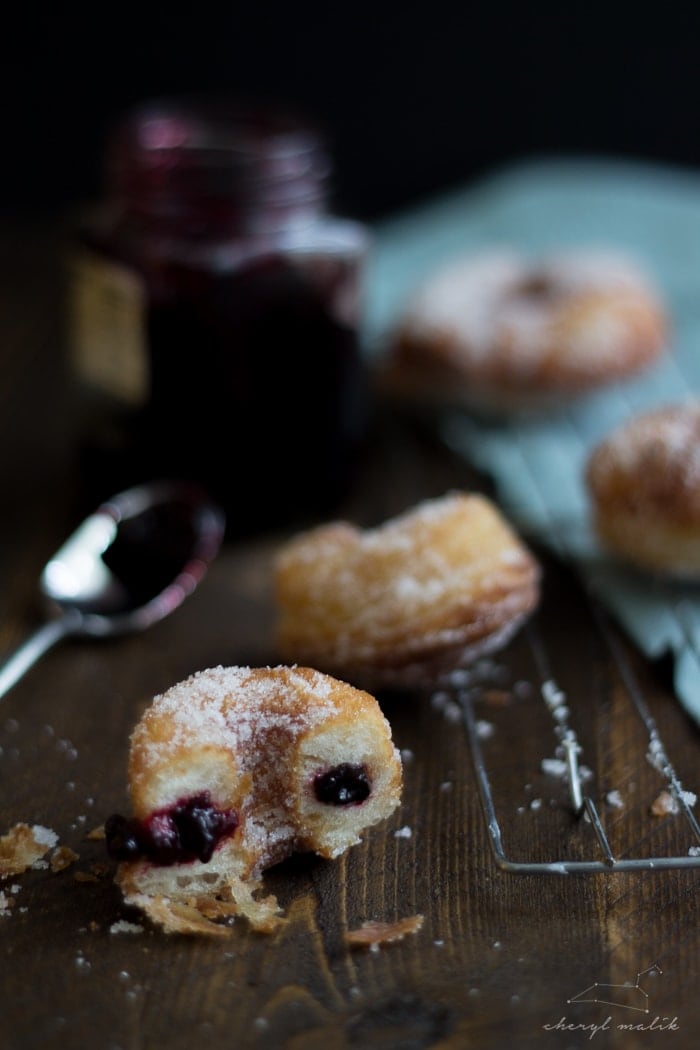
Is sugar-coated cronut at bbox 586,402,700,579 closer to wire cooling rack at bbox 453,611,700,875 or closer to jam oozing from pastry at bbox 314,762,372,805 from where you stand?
wire cooling rack at bbox 453,611,700,875

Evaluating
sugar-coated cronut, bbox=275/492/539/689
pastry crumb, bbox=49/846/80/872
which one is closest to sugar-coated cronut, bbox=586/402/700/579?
sugar-coated cronut, bbox=275/492/539/689

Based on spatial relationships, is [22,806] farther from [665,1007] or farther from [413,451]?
[413,451]

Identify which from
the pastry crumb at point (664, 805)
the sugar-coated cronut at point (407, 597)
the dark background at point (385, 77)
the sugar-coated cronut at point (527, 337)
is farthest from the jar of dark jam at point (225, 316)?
the dark background at point (385, 77)


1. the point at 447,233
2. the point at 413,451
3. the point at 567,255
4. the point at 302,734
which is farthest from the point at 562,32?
the point at 302,734

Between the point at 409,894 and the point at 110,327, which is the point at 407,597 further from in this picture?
the point at 110,327

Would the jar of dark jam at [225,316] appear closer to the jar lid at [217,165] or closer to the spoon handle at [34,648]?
the jar lid at [217,165]

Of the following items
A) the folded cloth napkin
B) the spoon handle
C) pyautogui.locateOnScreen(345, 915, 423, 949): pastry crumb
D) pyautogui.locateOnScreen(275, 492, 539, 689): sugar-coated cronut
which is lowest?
the folded cloth napkin

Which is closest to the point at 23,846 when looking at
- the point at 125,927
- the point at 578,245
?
the point at 125,927
